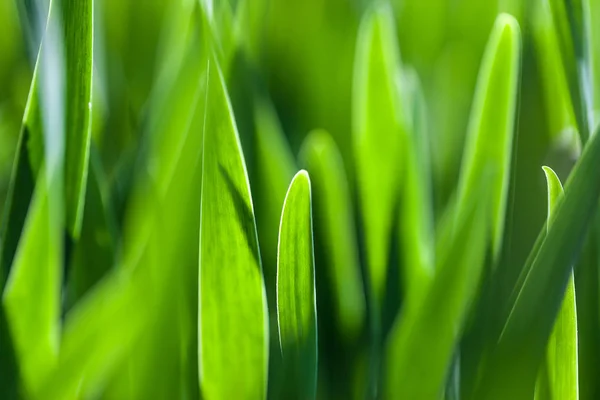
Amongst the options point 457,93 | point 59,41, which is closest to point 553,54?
point 457,93

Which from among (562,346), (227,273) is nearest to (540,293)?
(562,346)

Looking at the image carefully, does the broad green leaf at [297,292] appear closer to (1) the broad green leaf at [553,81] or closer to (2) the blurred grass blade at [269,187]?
(2) the blurred grass blade at [269,187]

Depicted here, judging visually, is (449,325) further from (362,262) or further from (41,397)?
(41,397)

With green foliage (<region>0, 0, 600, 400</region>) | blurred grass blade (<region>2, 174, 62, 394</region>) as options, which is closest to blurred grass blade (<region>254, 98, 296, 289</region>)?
green foliage (<region>0, 0, 600, 400</region>)

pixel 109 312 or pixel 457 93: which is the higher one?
pixel 457 93

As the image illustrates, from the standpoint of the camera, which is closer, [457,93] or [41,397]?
[41,397]
